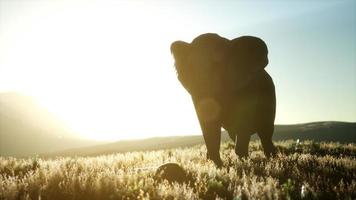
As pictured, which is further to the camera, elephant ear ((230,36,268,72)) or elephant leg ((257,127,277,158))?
elephant leg ((257,127,277,158))

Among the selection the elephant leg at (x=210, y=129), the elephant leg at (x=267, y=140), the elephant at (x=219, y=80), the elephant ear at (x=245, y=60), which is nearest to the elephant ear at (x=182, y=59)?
the elephant at (x=219, y=80)

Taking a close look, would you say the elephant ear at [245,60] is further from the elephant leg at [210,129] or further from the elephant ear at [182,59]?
the elephant ear at [182,59]

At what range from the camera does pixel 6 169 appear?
1086cm

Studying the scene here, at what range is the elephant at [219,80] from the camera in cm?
1121

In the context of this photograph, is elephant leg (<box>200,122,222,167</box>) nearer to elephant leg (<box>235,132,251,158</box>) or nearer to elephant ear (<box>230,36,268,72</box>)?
elephant leg (<box>235,132,251,158</box>)

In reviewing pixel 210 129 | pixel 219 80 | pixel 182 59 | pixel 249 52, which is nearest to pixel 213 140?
pixel 210 129

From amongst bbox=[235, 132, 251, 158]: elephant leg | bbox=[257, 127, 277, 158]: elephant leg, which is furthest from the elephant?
bbox=[257, 127, 277, 158]: elephant leg

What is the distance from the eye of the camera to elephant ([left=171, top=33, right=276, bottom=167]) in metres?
11.2

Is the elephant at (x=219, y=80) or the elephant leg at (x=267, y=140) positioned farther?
the elephant leg at (x=267, y=140)

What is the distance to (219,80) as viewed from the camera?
1120 cm

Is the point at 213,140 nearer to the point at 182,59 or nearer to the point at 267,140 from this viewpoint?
the point at 182,59

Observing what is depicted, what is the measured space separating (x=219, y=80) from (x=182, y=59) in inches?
44.5

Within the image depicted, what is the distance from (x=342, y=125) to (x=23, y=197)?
91.5 m

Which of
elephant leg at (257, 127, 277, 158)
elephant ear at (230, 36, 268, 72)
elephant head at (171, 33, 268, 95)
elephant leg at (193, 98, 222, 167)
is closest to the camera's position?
elephant head at (171, 33, 268, 95)
